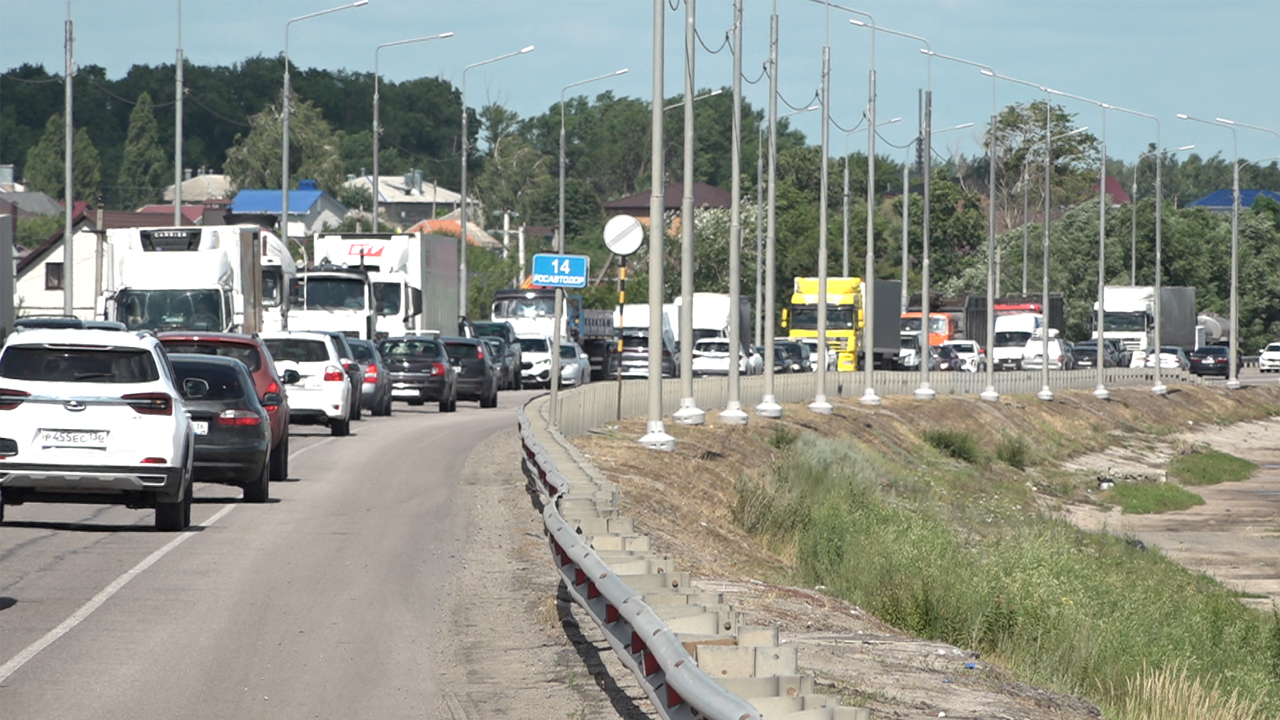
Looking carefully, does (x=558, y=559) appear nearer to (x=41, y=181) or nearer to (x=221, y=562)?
(x=221, y=562)

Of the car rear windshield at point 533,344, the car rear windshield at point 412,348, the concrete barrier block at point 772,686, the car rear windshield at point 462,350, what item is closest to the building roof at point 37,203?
the car rear windshield at point 533,344

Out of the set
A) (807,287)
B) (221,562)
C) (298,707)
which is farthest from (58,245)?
(298,707)

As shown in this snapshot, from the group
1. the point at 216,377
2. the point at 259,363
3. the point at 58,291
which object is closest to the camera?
the point at 216,377

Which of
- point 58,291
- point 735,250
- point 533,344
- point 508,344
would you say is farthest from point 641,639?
point 58,291

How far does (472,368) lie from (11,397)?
29749 millimetres

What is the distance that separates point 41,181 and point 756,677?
155 m

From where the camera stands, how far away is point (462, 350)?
154ft

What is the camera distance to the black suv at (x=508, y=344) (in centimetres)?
5800

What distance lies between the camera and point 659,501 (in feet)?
74.3

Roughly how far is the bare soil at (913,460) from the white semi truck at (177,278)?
853cm

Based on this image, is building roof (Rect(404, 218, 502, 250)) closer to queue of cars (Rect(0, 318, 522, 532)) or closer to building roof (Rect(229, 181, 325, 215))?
building roof (Rect(229, 181, 325, 215))

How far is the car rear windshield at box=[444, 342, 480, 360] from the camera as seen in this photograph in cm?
4634

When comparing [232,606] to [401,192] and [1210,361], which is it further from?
[401,192]

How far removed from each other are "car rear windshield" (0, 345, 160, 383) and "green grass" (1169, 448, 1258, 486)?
1557 inches
